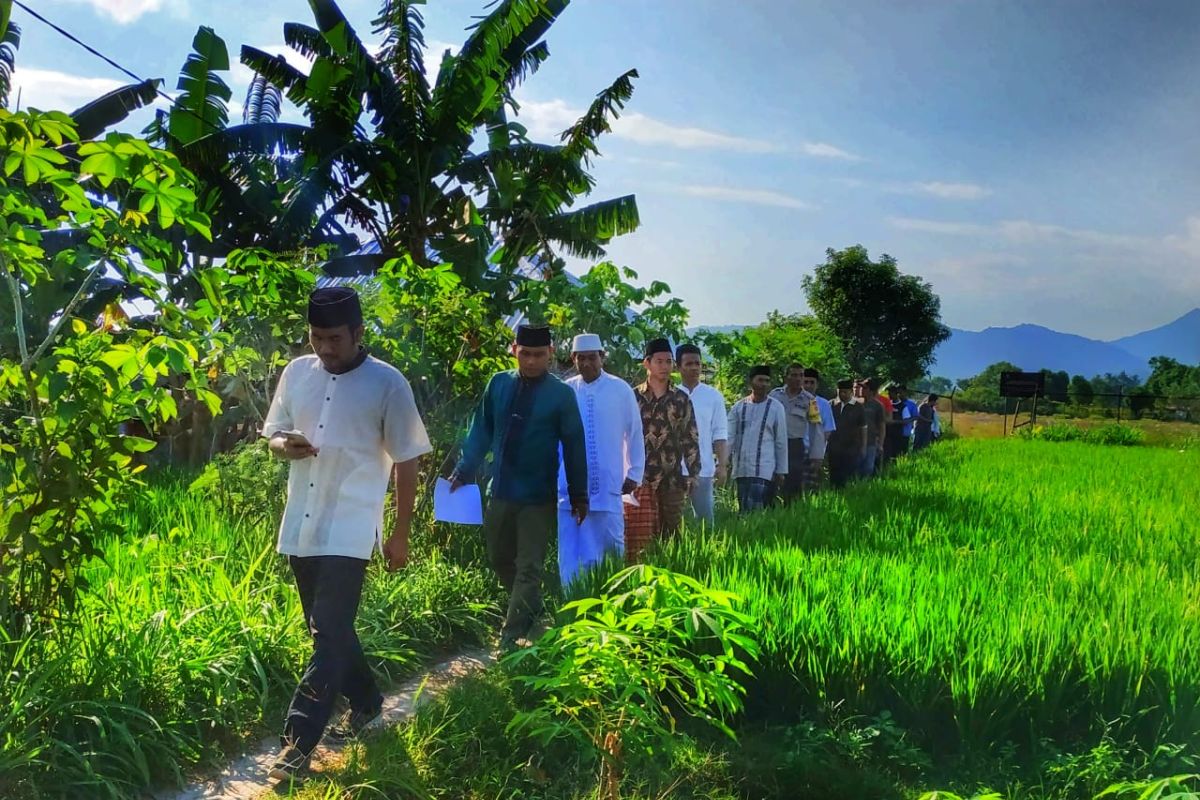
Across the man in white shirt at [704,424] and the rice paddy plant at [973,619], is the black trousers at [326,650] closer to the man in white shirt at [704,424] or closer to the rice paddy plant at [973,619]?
the rice paddy plant at [973,619]

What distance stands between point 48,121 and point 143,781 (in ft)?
6.94

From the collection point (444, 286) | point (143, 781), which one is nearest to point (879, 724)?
point (143, 781)

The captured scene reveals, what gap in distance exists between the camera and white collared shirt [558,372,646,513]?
5.23 metres

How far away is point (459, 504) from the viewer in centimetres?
495

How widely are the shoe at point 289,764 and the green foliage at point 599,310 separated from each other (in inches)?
180

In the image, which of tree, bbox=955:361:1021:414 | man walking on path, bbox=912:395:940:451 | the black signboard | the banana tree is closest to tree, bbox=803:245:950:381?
tree, bbox=955:361:1021:414

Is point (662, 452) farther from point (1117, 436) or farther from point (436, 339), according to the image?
point (1117, 436)

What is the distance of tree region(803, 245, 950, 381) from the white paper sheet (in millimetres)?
34822

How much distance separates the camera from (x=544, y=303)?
24.4 feet

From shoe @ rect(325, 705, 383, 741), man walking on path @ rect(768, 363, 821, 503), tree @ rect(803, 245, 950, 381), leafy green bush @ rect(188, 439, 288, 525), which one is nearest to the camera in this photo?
shoe @ rect(325, 705, 383, 741)

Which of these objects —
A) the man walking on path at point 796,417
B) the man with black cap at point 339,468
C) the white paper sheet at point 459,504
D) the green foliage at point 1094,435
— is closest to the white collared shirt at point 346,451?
the man with black cap at point 339,468

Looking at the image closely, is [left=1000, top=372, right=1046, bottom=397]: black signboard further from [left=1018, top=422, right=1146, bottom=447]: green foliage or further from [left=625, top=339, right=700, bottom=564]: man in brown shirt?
[left=625, top=339, right=700, bottom=564]: man in brown shirt

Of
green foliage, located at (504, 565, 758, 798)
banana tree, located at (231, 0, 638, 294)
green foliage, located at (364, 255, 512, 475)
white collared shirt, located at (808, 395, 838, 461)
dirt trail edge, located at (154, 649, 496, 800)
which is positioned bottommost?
dirt trail edge, located at (154, 649, 496, 800)

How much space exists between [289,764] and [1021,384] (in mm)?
27667
